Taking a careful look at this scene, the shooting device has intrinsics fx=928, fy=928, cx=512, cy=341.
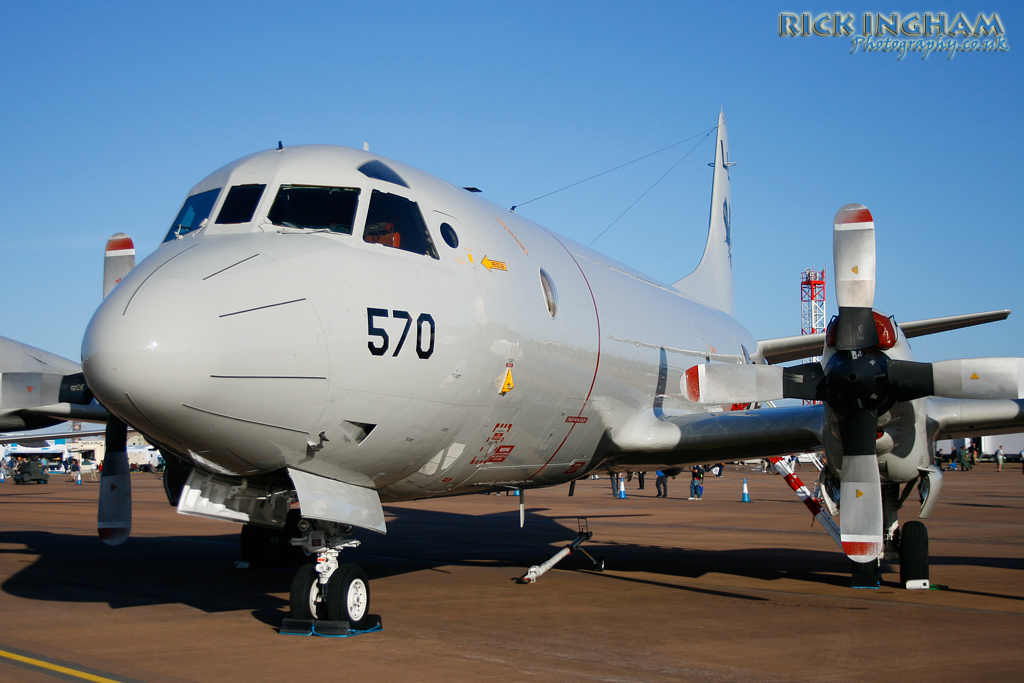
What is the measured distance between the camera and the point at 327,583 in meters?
7.93

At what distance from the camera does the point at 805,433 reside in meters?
10.9

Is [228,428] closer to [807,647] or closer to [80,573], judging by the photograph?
[807,647]

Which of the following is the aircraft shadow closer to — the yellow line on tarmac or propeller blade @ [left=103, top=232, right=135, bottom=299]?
the yellow line on tarmac

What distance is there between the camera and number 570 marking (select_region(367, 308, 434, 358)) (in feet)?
23.1

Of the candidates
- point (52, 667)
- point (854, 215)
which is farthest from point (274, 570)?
point (854, 215)

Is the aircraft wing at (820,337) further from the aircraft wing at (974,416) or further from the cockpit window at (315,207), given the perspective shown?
the cockpit window at (315,207)

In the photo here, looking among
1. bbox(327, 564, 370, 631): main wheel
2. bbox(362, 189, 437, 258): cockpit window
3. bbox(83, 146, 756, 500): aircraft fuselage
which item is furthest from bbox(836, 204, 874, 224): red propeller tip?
bbox(327, 564, 370, 631): main wheel

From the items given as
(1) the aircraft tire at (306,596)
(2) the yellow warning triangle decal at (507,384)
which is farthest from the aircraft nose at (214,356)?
(2) the yellow warning triangle decal at (507,384)

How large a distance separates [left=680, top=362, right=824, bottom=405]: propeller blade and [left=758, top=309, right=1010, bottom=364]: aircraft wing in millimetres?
4707

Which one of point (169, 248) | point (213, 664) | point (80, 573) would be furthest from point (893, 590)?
point (80, 573)

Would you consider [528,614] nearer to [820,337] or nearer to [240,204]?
[240,204]

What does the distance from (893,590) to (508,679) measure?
6859 mm

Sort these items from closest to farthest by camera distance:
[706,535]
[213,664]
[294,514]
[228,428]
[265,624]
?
[228,428], [213,664], [265,624], [294,514], [706,535]

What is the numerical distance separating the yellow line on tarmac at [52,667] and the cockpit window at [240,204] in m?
3.56
